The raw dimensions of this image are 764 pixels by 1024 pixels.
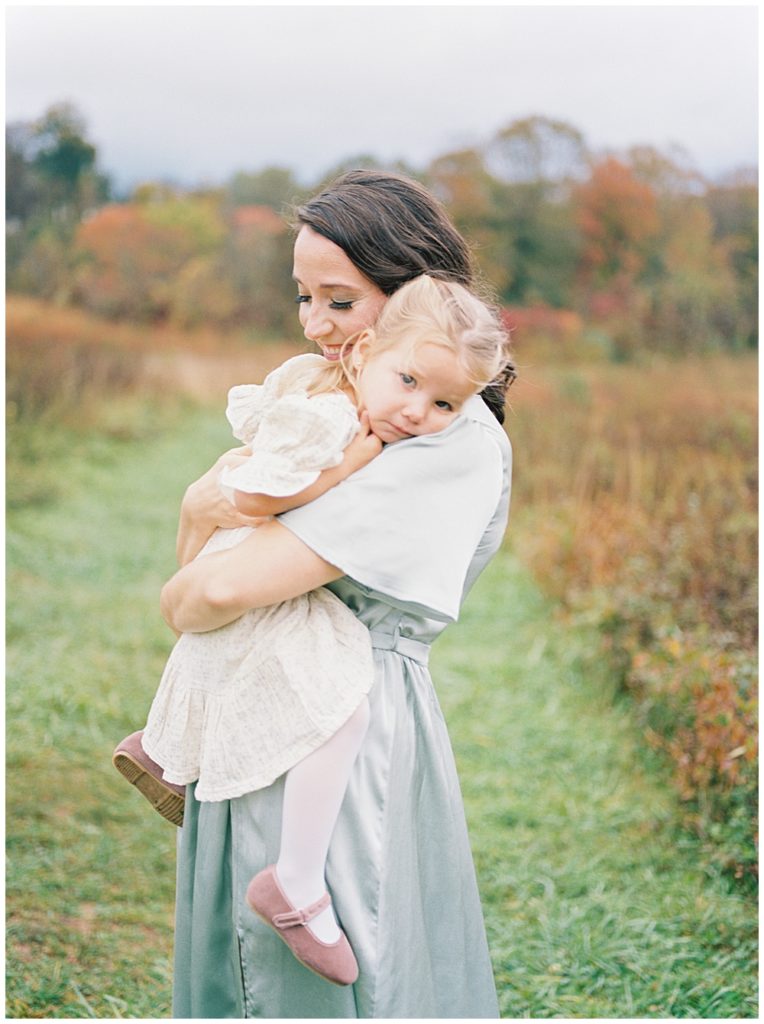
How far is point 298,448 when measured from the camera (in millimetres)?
1544

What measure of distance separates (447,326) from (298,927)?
0.87 meters

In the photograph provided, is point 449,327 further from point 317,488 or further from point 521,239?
point 521,239

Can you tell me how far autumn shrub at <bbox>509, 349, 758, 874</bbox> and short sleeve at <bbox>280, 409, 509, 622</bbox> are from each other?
169 cm

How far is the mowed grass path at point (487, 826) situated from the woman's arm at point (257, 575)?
1640mm

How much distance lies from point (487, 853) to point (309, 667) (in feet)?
7.73

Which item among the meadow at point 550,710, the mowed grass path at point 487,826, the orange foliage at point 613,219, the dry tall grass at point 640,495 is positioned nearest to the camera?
the mowed grass path at point 487,826

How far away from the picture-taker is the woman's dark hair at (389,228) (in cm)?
175

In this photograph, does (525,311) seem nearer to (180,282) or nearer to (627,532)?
(180,282)

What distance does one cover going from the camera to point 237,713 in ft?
5.37

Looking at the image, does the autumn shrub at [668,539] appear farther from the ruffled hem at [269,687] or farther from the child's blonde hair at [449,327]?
the ruffled hem at [269,687]

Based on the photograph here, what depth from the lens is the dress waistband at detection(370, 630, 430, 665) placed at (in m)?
1.72

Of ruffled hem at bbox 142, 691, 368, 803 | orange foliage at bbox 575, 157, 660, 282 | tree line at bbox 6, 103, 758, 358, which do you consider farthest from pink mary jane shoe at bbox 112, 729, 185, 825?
orange foliage at bbox 575, 157, 660, 282

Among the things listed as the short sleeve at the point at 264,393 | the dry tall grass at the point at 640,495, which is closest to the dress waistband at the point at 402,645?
the short sleeve at the point at 264,393

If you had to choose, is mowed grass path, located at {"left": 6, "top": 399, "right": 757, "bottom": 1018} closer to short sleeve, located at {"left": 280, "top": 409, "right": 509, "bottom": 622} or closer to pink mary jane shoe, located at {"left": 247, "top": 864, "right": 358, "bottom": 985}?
pink mary jane shoe, located at {"left": 247, "top": 864, "right": 358, "bottom": 985}
